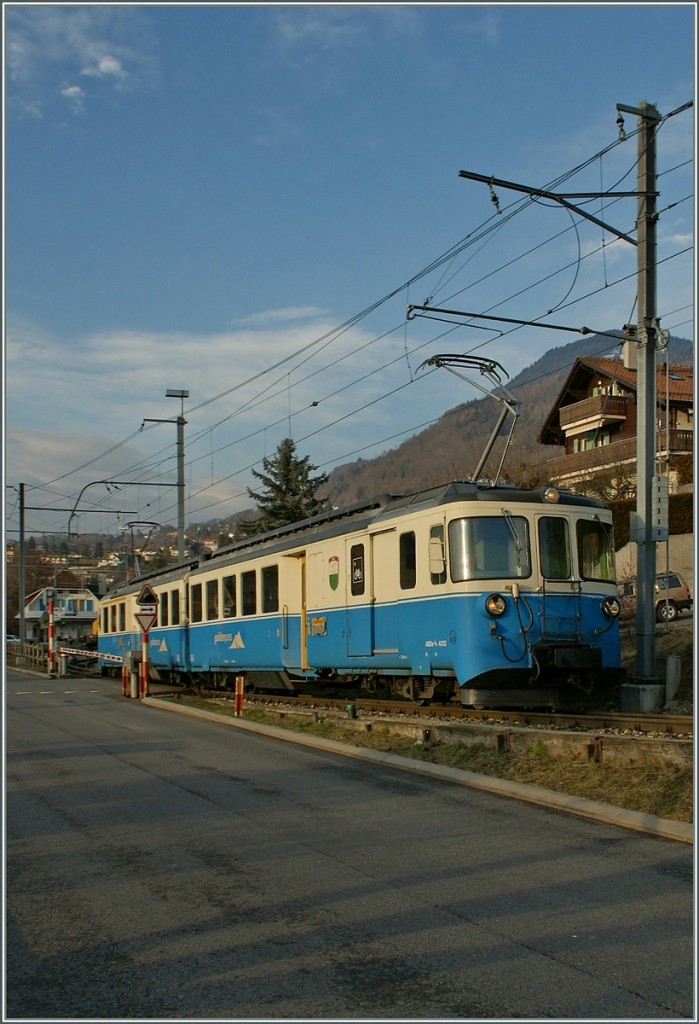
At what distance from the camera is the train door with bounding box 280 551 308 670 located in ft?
61.7

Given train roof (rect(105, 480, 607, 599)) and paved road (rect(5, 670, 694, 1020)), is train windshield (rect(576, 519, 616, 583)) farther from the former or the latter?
paved road (rect(5, 670, 694, 1020))

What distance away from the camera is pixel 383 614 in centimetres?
1541

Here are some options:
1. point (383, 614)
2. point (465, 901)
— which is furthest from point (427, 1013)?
point (383, 614)

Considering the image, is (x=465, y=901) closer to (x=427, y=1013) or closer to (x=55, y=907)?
(x=427, y=1013)

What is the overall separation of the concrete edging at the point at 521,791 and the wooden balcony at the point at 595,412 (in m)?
37.1

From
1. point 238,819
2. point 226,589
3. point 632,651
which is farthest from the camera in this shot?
point 226,589

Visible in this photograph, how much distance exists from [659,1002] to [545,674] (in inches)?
353

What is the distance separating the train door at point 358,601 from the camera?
1586 cm

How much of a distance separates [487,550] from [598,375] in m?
42.3

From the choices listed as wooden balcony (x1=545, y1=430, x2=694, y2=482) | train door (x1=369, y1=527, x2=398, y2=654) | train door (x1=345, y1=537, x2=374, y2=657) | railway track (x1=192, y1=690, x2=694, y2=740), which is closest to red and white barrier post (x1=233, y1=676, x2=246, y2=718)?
railway track (x1=192, y1=690, x2=694, y2=740)

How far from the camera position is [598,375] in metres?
53.7

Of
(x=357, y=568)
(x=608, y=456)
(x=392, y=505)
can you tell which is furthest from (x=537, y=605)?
(x=608, y=456)

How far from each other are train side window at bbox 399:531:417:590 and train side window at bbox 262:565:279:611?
5442 millimetres

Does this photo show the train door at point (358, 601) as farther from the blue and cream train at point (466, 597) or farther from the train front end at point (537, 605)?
the train front end at point (537, 605)
